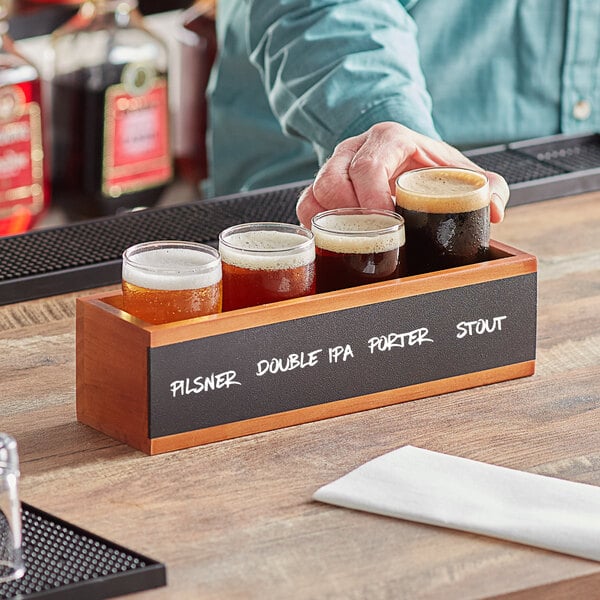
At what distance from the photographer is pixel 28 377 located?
1.73 meters

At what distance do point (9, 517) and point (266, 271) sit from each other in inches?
17.5

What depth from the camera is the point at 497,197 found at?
1.85m

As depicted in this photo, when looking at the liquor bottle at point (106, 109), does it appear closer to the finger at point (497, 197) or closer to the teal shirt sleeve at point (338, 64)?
the teal shirt sleeve at point (338, 64)

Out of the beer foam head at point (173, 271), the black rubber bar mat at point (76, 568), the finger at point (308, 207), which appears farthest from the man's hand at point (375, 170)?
the black rubber bar mat at point (76, 568)

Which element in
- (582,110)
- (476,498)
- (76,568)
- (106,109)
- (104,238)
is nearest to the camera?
(76,568)

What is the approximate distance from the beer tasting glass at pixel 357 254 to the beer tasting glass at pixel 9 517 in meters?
0.52

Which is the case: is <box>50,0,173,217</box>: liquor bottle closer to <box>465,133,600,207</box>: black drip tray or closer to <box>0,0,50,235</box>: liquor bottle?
<box>0,0,50,235</box>: liquor bottle

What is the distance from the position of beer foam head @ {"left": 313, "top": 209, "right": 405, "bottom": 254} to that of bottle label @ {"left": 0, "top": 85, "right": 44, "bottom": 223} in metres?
1.58

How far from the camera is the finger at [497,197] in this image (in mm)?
1840

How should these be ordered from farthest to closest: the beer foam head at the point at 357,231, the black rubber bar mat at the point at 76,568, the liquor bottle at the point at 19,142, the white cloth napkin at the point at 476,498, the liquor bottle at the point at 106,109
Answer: the liquor bottle at the point at 106,109
the liquor bottle at the point at 19,142
the beer foam head at the point at 357,231
the white cloth napkin at the point at 476,498
the black rubber bar mat at the point at 76,568

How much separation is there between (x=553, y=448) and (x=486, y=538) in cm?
23

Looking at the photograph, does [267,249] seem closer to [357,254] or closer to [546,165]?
[357,254]

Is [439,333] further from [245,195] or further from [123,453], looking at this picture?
[245,195]

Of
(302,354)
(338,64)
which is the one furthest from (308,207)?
(338,64)
